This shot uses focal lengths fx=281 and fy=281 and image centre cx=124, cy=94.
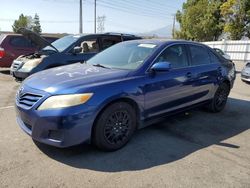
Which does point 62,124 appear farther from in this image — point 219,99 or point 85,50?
point 85,50

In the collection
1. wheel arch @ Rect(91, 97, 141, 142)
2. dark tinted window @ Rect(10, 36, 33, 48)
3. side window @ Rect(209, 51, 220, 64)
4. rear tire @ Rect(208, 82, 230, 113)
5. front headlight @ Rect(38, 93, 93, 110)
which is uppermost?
side window @ Rect(209, 51, 220, 64)

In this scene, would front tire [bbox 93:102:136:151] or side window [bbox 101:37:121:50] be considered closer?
front tire [bbox 93:102:136:151]

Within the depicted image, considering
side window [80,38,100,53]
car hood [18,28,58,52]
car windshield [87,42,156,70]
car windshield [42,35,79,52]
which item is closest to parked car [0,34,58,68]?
car hood [18,28,58,52]

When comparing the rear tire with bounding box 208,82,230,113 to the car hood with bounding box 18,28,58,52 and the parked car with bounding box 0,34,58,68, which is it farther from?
the parked car with bounding box 0,34,58,68

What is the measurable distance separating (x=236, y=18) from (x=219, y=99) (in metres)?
26.2

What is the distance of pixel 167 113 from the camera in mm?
4910

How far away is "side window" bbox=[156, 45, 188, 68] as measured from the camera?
4852 millimetres

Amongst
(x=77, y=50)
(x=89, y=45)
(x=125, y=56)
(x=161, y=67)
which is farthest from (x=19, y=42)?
(x=161, y=67)

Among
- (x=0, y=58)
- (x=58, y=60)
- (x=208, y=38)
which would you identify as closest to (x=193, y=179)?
(x=58, y=60)

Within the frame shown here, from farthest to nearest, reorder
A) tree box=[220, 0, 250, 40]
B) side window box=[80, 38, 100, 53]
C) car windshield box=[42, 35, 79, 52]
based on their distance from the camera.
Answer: tree box=[220, 0, 250, 40] → side window box=[80, 38, 100, 53] → car windshield box=[42, 35, 79, 52]

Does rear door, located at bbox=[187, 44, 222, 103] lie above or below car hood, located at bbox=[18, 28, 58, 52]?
below

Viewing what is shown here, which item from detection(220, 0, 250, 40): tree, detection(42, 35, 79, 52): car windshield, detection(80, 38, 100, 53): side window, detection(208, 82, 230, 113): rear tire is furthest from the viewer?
detection(220, 0, 250, 40): tree

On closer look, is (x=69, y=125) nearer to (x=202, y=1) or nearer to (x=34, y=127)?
(x=34, y=127)

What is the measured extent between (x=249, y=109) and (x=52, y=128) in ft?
17.0
